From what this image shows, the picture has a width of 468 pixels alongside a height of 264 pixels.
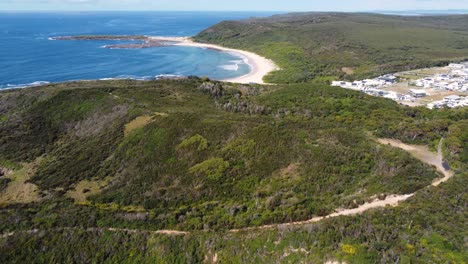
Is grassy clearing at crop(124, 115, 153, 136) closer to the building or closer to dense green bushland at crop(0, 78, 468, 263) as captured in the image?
dense green bushland at crop(0, 78, 468, 263)

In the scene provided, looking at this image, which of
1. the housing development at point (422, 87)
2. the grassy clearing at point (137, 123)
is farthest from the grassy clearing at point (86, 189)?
the housing development at point (422, 87)

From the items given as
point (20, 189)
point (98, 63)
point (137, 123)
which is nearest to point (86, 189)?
point (20, 189)

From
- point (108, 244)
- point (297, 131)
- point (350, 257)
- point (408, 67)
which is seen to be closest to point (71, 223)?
point (108, 244)

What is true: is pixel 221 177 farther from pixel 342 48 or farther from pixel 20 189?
pixel 342 48

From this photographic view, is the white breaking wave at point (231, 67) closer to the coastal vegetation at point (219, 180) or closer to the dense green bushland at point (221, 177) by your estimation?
the coastal vegetation at point (219, 180)

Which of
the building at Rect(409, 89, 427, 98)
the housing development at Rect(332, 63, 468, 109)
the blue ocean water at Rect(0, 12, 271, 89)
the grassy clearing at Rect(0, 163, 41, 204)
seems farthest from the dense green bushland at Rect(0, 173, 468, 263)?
the blue ocean water at Rect(0, 12, 271, 89)
